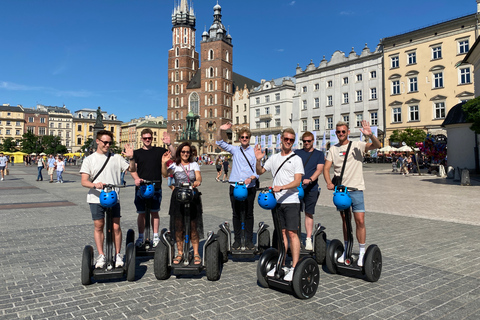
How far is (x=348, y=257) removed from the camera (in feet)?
15.5

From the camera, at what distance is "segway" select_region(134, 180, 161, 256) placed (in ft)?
17.1

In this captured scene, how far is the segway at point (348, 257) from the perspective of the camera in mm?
4402

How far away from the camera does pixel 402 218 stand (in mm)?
8977

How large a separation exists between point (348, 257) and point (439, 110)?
44754 mm

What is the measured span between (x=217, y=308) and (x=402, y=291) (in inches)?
87.1

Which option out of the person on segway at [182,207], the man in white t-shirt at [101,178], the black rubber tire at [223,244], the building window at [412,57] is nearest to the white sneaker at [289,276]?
the person on segway at [182,207]

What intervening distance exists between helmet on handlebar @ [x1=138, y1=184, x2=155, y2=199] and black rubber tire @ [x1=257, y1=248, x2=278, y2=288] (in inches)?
76.3

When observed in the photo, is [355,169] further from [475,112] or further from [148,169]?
[475,112]

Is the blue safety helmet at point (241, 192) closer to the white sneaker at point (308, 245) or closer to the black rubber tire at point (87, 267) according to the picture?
the white sneaker at point (308, 245)

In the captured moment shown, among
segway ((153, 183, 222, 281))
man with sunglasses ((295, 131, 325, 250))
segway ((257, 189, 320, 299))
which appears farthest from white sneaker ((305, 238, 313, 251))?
segway ((153, 183, 222, 281))

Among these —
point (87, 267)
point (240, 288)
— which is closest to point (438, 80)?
point (240, 288)

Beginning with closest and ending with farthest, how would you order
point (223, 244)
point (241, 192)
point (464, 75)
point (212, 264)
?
point (212, 264)
point (241, 192)
point (223, 244)
point (464, 75)

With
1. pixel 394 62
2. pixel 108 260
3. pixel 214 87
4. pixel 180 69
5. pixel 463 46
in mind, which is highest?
pixel 180 69

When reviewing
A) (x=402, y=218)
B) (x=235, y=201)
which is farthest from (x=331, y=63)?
(x=235, y=201)
